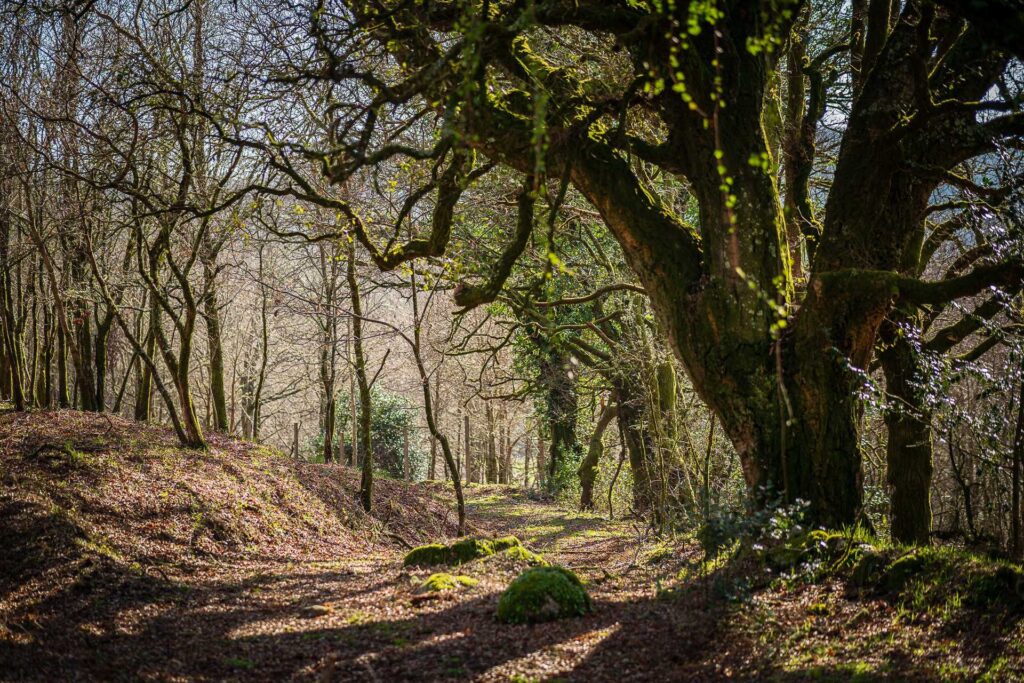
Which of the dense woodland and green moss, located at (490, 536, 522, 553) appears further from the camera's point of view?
green moss, located at (490, 536, 522, 553)

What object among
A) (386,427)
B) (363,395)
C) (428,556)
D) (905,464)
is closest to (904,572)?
(905,464)

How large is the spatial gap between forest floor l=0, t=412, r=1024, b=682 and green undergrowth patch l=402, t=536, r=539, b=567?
10.1 inches

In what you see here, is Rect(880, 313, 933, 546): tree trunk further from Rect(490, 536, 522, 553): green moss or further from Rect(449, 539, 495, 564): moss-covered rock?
Rect(449, 539, 495, 564): moss-covered rock

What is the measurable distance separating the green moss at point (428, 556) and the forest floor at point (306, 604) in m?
0.29

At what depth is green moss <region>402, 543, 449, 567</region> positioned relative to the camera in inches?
346

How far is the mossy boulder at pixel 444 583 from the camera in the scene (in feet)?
24.4

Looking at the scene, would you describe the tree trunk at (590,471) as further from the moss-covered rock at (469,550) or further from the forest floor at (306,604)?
the moss-covered rock at (469,550)

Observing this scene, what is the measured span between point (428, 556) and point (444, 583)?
1411mm

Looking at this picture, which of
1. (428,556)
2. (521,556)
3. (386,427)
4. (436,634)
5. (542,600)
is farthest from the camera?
(386,427)

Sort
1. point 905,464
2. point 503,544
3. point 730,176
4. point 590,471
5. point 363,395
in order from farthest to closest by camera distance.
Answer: point 590,471 < point 363,395 < point 503,544 < point 905,464 < point 730,176

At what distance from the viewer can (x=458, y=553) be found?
29.2 ft

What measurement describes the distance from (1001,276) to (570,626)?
4140 millimetres

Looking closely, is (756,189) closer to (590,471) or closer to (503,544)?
(503,544)

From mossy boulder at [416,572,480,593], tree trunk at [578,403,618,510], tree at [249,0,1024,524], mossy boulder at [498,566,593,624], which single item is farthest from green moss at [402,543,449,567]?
tree trunk at [578,403,618,510]
